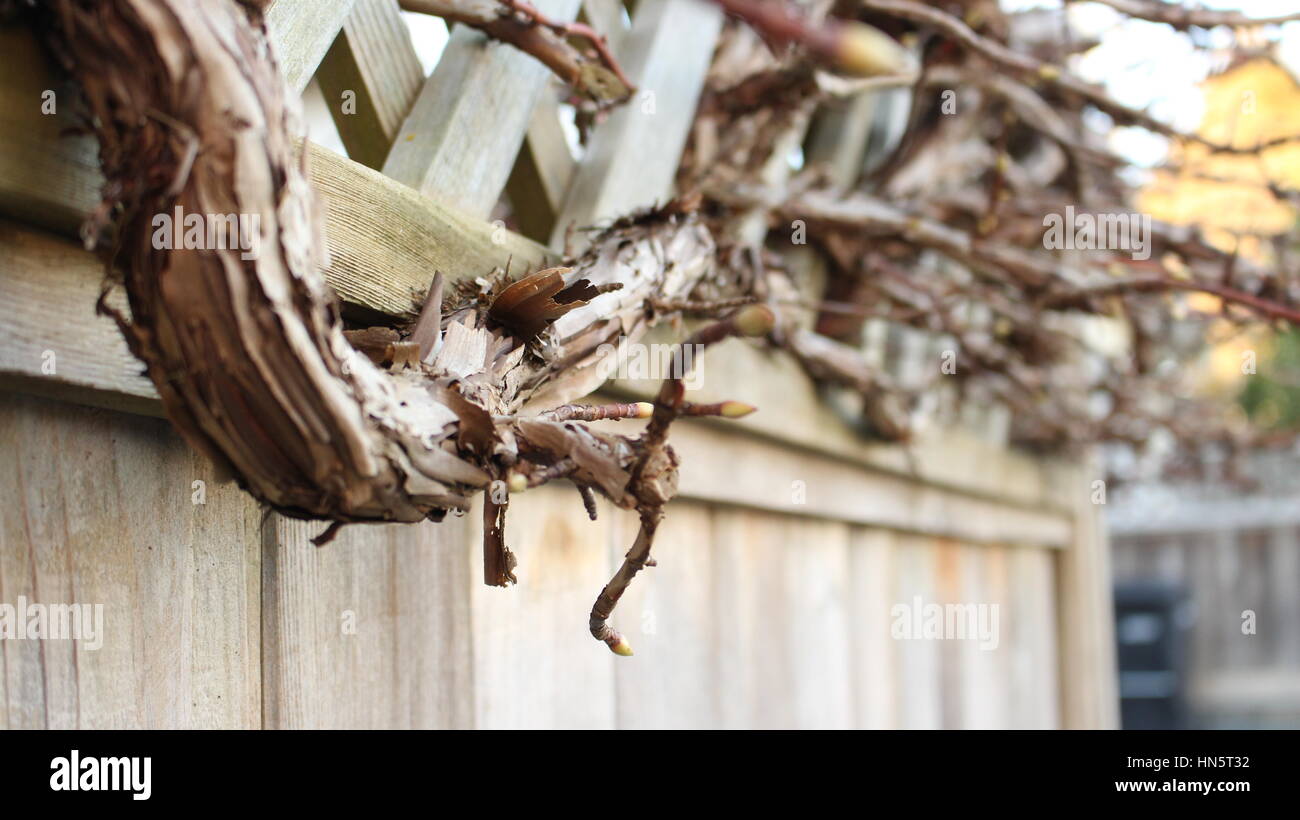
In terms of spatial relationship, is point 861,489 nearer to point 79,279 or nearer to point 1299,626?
point 79,279

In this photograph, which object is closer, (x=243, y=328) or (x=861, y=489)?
(x=243, y=328)

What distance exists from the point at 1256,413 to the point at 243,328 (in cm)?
800

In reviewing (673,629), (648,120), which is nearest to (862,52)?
(648,120)

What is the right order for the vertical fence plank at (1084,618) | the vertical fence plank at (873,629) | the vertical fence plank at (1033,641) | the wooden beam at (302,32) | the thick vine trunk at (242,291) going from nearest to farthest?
the thick vine trunk at (242,291), the wooden beam at (302,32), the vertical fence plank at (873,629), the vertical fence plank at (1033,641), the vertical fence plank at (1084,618)

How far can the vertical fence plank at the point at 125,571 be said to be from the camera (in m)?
0.72

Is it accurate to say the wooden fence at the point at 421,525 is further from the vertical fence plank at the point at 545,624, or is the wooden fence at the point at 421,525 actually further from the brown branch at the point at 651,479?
the brown branch at the point at 651,479

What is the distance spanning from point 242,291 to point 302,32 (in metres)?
0.34

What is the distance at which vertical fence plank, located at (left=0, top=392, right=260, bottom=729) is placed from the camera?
722 mm

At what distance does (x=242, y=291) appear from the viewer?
56 centimetres

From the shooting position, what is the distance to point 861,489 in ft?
6.75

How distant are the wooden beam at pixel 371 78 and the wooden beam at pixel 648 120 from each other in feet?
0.75

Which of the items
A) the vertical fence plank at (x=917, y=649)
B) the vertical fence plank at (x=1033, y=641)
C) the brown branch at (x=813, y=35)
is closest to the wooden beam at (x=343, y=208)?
the brown branch at (x=813, y=35)

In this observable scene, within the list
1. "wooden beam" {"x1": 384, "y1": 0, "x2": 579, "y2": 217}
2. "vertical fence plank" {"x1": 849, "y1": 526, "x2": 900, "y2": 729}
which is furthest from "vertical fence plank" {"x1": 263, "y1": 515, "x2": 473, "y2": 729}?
"vertical fence plank" {"x1": 849, "y1": 526, "x2": 900, "y2": 729}
